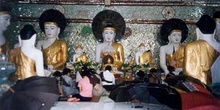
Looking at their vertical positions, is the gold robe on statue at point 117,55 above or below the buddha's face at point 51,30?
below

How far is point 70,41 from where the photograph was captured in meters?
9.11

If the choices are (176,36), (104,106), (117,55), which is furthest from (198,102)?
(117,55)

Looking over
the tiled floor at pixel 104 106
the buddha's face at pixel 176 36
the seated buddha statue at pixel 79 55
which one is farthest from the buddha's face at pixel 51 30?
the tiled floor at pixel 104 106

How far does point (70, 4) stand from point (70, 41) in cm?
80

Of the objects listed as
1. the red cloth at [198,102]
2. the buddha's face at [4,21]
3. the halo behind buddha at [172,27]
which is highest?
the buddha's face at [4,21]

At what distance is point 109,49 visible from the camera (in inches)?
336

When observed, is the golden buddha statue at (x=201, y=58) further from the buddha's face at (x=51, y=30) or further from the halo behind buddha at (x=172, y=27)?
the buddha's face at (x=51, y=30)

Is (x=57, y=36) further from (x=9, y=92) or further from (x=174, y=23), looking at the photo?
(x=9, y=92)

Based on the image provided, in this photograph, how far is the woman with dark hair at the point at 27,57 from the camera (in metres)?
6.54

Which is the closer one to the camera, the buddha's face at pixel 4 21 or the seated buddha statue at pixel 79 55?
the buddha's face at pixel 4 21

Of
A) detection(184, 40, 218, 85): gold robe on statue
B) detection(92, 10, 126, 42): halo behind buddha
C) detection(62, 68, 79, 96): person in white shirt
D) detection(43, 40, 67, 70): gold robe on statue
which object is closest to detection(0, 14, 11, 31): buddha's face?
detection(43, 40, 67, 70): gold robe on statue

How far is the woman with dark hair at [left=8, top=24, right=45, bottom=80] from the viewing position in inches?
257

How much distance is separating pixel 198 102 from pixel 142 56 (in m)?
4.97

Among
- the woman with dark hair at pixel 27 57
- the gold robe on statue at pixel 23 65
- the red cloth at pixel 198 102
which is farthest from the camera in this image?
the gold robe on statue at pixel 23 65
